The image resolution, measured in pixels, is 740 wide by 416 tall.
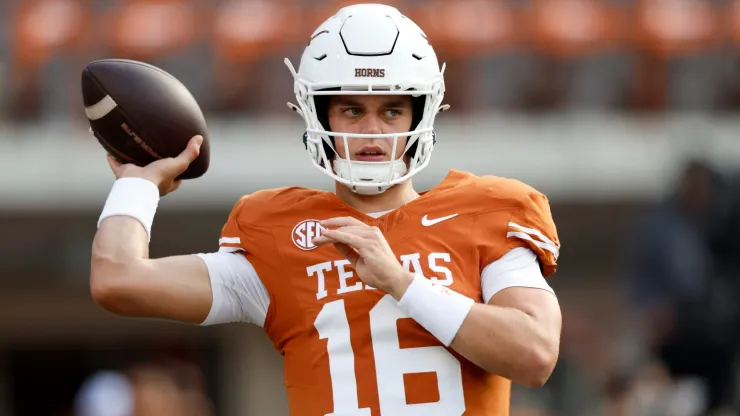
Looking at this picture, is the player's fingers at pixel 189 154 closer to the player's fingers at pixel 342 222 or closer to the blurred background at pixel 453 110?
the player's fingers at pixel 342 222

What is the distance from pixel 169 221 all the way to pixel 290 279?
7.27 m

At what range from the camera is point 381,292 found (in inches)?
124

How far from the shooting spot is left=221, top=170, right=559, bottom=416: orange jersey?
3086mm

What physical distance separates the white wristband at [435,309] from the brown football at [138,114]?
2.39 ft

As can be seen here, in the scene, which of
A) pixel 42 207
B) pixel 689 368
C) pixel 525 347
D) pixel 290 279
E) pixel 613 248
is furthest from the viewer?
pixel 613 248

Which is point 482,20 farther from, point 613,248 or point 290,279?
point 290,279

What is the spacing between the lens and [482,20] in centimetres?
1034

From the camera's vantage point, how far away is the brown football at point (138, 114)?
3.31 metres

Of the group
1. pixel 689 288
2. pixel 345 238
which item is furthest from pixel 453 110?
pixel 345 238

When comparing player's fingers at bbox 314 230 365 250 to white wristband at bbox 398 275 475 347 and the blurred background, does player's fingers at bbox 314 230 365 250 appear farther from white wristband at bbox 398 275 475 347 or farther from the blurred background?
the blurred background

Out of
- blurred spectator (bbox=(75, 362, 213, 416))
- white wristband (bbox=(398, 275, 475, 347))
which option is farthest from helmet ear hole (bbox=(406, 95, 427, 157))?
blurred spectator (bbox=(75, 362, 213, 416))

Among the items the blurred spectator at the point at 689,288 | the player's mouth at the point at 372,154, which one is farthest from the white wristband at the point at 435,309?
the blurred spectator at the point at 689,288

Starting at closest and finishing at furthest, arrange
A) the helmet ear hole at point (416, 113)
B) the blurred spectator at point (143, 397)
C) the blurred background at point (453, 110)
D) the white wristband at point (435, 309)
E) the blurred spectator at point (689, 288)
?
1. the white wristband at point (435, 309)
2. the helmet ear hole at point (416, 113)
3. the blurred spectator at point (689, 288)
4. the blurred spectator at point (143, 397)
5. the blurred background at point (453, 110)

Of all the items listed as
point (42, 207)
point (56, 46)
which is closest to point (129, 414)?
point (42, 207)
